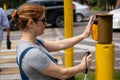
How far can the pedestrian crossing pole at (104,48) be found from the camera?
4.46 meters

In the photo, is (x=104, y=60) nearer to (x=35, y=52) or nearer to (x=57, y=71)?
(x=57, y=71)

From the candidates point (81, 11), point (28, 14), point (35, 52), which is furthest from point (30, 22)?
point (81, 11)

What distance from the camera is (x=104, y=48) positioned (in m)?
4.47

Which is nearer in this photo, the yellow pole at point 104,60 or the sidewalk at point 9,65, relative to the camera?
the yellow pole at point 104,60

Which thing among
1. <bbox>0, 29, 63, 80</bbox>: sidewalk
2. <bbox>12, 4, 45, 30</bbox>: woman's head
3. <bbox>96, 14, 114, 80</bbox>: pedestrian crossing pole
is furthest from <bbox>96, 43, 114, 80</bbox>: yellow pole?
<bbox>0, 29, 63, 80</bbox>: sidewalk

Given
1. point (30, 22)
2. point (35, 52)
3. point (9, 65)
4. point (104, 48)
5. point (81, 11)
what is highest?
point (30, 22)

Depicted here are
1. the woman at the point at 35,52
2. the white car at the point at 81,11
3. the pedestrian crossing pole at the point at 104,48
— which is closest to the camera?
the woman at the point at 35,52

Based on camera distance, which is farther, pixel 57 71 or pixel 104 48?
pixel 104 48

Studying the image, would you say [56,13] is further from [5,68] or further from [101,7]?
[101,7]

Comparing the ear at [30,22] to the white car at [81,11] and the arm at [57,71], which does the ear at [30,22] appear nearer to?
the arm at [57,71]

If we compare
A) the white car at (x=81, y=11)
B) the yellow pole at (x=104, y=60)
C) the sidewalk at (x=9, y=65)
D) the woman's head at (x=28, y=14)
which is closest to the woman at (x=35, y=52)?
the woman's head at (x=28, y=14)

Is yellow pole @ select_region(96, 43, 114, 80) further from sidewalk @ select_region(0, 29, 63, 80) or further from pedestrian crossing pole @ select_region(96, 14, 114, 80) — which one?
sidewalk @ select_region(0, 29, 63, 80)

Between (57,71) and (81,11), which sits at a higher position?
(57,71)

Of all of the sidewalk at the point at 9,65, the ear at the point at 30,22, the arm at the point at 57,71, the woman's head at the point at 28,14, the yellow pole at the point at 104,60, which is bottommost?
the sidewalk at the point at 9,65
